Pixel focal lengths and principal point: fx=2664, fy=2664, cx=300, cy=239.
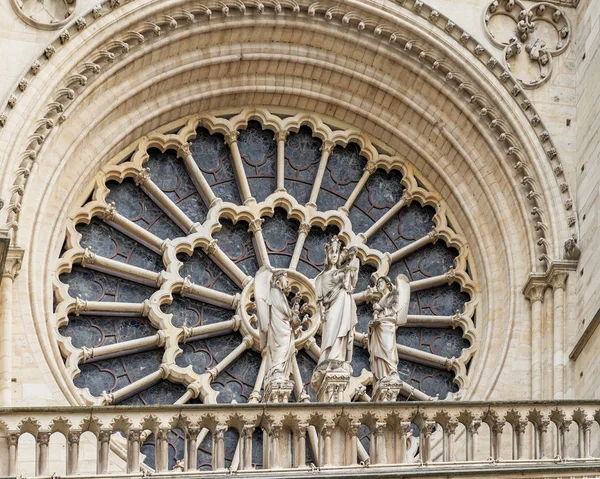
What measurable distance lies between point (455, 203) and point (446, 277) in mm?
804

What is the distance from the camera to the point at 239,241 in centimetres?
2538

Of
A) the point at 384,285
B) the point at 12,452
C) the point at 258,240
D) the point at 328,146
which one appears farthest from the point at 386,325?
the point at 328,146

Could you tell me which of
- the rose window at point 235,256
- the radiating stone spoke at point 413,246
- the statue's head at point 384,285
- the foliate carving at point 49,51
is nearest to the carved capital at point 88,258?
the rose window at point 235,256

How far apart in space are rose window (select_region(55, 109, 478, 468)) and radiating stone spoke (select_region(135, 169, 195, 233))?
0.06ft

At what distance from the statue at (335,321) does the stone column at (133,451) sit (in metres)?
1.80

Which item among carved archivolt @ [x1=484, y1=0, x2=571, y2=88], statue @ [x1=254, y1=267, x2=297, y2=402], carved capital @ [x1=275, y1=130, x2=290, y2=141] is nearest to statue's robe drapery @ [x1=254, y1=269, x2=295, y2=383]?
statue @ [x1=254, y1=267, x2=297, y2=402]

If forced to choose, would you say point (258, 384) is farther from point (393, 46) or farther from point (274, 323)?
point (393, 46)

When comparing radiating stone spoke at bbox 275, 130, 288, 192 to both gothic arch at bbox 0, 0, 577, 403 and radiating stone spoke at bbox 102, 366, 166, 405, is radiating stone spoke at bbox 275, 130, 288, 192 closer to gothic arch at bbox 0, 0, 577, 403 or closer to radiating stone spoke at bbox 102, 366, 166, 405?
gothic arch at bbox 0, 0, 577, 403

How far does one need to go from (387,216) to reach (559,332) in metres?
2.26

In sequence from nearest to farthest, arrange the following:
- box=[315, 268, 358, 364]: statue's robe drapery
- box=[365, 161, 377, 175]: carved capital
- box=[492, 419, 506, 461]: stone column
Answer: box=[492, 419, 506, 461]: stone column < box=[315, 268, 358, 364]: statue's robe drapery < box=[365, 161, 377, 175]: carved capital

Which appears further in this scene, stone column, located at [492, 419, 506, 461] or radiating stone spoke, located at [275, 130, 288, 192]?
radiating stone spoke, located at [275, 130, 288, 192]

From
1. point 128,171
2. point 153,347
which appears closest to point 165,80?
point 128,171

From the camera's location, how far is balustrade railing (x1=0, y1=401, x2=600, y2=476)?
21328 mm

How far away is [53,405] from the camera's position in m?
23.1
